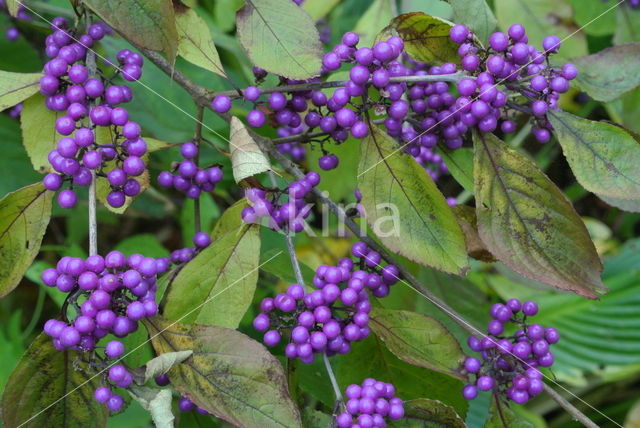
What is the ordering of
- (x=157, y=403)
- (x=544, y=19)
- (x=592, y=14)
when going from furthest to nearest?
(x=592, y=14) < (x=544, y=19) < (x=157, y=403)

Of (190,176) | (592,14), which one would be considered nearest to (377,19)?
(592,14)

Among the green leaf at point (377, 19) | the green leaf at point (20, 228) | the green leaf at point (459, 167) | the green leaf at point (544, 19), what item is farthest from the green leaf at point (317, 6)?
the green leaf at point (20, 228)

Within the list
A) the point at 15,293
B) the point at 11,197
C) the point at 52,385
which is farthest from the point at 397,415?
the point at 15,293

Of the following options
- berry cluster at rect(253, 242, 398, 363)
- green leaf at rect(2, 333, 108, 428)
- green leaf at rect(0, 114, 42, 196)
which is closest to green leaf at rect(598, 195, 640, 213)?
berry cluster at rect(253, 242, 398, 363)

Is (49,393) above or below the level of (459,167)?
below

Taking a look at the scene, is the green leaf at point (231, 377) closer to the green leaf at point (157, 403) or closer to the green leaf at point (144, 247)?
the green leaf at point (157, 403)

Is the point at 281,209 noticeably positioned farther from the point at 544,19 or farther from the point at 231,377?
the point at 544,19

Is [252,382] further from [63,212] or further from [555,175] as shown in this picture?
[555,175]
